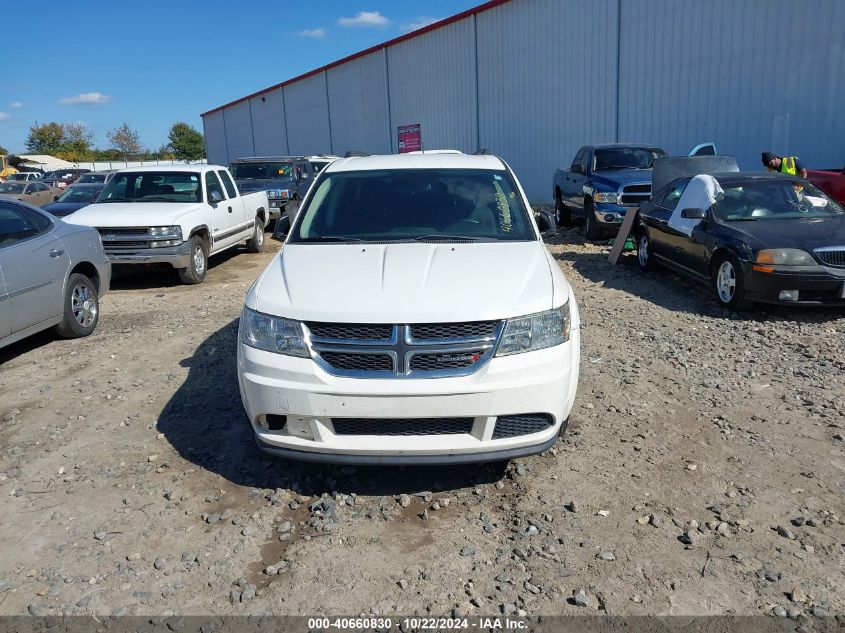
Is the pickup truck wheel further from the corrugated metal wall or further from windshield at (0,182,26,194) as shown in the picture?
windshield at (0,182,26,194)

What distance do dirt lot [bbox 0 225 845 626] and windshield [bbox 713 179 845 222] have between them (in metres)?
2.40

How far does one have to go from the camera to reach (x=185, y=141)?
9312cm

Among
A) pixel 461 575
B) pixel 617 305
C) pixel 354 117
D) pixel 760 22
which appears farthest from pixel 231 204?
pixel 354 117

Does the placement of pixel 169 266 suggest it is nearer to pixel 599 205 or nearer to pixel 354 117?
pixel 599 205

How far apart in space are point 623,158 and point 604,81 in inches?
244

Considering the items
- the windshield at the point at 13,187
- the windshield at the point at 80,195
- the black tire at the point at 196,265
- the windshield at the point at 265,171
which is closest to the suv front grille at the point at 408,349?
the black tire at the point at 196,265

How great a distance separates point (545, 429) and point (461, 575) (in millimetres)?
894

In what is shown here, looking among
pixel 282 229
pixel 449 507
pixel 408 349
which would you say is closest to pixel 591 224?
pixel 282 229

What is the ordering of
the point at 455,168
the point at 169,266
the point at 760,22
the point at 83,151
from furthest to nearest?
1. the point at 83,151
2. the point at 760,22
3. the point at 169,266
4. the point at 455,168

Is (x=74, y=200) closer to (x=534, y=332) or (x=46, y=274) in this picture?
(x=46, y=274)

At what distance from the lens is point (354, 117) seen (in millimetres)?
32594

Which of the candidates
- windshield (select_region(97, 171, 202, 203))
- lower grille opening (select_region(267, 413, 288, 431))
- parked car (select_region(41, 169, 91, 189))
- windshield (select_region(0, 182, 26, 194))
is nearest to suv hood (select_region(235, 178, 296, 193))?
windshield (select_region(97, 171, 202, 203))

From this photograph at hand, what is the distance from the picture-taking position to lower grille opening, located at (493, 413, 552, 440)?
346 cm

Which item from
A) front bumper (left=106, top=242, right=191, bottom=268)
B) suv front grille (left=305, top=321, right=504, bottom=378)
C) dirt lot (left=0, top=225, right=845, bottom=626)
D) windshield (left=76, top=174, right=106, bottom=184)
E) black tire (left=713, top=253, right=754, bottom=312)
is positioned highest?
windshield (left=76, top=174, right=106, bottom=184)
